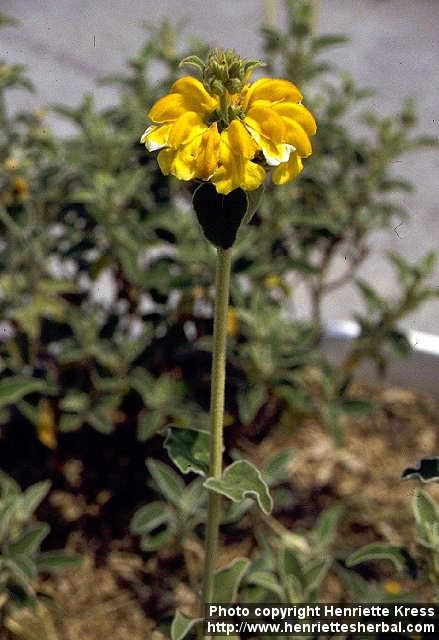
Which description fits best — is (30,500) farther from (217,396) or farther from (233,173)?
(233,173)

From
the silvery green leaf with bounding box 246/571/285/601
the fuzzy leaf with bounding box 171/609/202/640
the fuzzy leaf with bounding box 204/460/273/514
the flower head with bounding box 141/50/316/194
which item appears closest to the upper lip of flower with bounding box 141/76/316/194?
the flower head with bounding box 141/50/316/194

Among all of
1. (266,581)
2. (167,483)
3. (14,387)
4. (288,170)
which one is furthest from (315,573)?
(288,170)

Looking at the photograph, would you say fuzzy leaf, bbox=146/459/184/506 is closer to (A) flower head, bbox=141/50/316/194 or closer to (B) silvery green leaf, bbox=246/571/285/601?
(B) silvery green leaf, bbox=246/571/285/601

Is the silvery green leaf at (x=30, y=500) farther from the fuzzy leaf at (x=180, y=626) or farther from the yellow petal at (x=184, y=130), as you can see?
the yellow petal at (x=184, y=130)

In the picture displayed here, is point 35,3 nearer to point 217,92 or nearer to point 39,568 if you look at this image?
point 39,568

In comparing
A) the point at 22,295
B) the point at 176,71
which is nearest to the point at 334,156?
the point at 176,71
